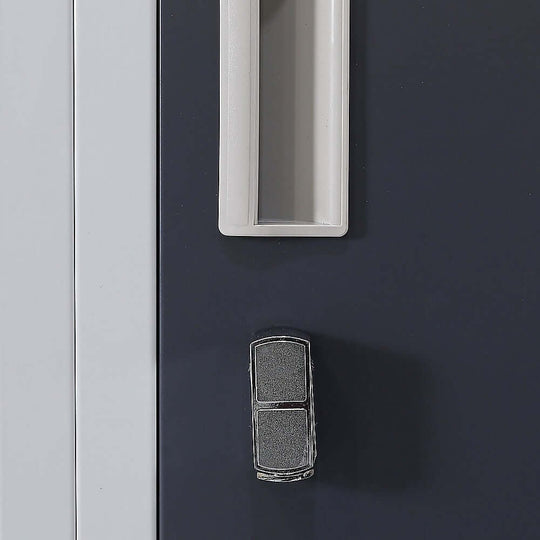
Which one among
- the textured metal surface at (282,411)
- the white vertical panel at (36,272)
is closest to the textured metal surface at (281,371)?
the textured metal surface at (282,411)

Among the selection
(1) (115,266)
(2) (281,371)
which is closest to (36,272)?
(1) (115,266)

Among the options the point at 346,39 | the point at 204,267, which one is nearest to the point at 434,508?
the point at 204,267

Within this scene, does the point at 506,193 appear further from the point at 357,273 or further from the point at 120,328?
the point at 120,328

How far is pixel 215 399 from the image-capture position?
57 centimetres

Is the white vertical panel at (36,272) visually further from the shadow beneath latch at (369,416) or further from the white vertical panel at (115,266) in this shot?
the shadow beneath latch at (369,416)

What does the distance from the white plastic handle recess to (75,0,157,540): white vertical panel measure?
62 mm

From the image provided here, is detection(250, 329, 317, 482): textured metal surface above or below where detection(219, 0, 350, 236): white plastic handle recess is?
below

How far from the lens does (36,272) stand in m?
0.56

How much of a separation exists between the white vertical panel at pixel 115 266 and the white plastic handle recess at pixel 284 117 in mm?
62

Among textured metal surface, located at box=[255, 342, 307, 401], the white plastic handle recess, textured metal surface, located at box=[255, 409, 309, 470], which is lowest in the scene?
textured metal surface, located at box=[255, 409, 309, 470]

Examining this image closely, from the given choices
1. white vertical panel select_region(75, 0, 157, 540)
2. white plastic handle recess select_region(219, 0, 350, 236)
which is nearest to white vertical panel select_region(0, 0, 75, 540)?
white vertical panel select_region(75, 0, 157, 540)

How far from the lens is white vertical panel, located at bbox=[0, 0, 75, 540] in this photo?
0.55 metres

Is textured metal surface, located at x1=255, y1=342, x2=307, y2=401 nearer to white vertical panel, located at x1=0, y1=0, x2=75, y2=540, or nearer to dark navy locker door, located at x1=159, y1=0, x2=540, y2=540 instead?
dark navy locker door, located at x1=159, y1=0, x2=540, y2=540

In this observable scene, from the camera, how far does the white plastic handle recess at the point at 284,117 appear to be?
0.55 meters
